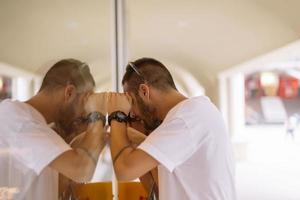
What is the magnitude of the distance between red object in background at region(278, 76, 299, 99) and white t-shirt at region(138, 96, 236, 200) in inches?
31.9

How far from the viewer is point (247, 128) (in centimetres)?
172

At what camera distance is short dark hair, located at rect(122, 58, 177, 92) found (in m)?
1.04

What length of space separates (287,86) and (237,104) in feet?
0.84

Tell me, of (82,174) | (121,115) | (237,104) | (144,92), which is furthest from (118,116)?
(237,104)

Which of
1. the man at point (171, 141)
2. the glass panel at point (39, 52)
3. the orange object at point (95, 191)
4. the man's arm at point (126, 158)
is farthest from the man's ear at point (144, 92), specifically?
the orange object at point (95, 191)

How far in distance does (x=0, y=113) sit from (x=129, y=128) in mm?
372

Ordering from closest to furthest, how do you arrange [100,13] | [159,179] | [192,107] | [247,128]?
[192,107] → [159,179] → [100,13] → [247,128]

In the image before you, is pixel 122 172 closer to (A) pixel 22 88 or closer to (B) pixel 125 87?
(B) pixel 125 87

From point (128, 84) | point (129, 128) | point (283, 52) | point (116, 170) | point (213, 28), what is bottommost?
point (116, 170)

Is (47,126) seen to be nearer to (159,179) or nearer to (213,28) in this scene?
(159,179)

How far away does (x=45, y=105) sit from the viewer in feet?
3.41

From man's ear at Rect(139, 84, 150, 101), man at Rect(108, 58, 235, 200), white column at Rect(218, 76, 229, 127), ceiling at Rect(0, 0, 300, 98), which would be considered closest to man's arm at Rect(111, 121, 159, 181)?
man at Rect(108, 58, 235, 200)

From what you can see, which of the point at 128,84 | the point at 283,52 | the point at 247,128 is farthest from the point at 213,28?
the point at 128,84

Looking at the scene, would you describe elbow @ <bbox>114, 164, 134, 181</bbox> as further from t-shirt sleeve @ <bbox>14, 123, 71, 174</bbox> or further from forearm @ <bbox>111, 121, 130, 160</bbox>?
t-shirt sleeve @ <bbox>14, 123, 71, 174</bbox>
